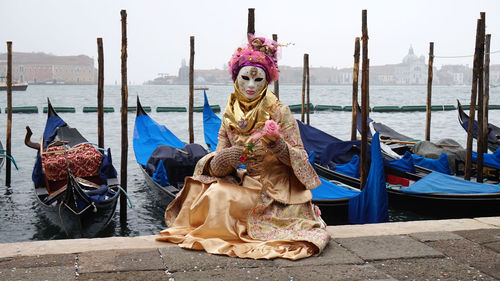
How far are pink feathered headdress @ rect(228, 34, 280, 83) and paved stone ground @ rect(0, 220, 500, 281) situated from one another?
1.06m

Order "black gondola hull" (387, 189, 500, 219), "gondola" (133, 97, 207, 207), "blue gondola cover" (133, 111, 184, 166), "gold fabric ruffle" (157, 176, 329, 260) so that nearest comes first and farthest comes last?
1. "gold fabric ruffle" (157, 176, 329, 260)
2. "black gondola hull" (387, 189, 500, 219)
3. "gondola" (133, 97, 207, 207)
4. "blue gondola cover" (133, 111, 184, 166)

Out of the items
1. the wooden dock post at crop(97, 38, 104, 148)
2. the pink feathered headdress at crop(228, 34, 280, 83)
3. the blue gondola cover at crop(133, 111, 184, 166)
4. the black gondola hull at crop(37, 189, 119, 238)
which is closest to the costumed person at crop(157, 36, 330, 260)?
the pink feathered headdress at crop(228, 34, 280, 83)

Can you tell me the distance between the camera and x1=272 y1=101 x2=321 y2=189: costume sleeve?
3.11 meters

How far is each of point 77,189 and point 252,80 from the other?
3.23 metres

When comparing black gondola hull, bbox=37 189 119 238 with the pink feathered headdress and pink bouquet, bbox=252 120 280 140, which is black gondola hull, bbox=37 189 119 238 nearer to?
the pink feathered headdress

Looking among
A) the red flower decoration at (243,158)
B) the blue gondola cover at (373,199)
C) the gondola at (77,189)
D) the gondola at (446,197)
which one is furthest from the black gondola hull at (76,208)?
the gondola at (446,197)

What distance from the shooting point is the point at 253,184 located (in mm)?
3180

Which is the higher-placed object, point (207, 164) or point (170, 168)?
point (207, 164)

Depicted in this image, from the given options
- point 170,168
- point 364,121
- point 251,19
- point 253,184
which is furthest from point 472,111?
point 253,184

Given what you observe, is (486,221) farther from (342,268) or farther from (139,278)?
(139,278)

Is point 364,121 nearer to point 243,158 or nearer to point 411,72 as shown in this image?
point 243,158

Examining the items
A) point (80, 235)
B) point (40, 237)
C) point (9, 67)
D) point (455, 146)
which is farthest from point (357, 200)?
point (9, 67)

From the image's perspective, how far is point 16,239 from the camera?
6.80 metres

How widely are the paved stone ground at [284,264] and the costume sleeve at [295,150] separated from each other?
38cm
